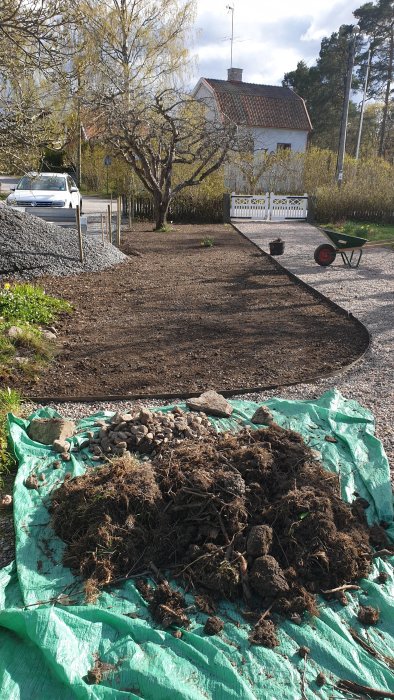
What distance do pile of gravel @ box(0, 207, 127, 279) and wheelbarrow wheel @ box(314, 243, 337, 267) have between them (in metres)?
4.60

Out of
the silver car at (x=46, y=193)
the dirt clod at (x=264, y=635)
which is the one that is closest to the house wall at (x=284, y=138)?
the silver car at (x=46, y=193)

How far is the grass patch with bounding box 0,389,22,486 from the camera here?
352 cm

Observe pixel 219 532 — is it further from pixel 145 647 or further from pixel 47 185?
pixel 47 185

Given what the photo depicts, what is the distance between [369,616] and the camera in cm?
243

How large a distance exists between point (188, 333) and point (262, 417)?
3.00m

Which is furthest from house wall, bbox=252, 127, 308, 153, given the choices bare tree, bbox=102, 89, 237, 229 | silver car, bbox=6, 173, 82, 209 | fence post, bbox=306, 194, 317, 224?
silver car, bbox=6, 173, 82, 209

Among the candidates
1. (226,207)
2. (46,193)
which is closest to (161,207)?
(226,207)

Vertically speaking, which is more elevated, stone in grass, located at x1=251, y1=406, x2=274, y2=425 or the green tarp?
stone in grass, located at x1=251, y1=406, x2=274, y2=425

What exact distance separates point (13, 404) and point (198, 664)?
2689 millimetres

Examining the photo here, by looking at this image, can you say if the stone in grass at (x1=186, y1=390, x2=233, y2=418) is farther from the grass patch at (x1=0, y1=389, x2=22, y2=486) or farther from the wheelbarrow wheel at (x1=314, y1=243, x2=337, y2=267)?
the wheelbarrow wheel at (x1=314, y1=243, x2=337, y2=267)

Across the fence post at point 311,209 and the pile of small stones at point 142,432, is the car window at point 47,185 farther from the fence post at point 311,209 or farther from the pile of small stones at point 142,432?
the pile of small stones at point 142,432

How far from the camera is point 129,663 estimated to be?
2105mm

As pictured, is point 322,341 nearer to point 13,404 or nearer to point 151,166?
point 13,404

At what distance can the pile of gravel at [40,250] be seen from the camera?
9.96 metres
